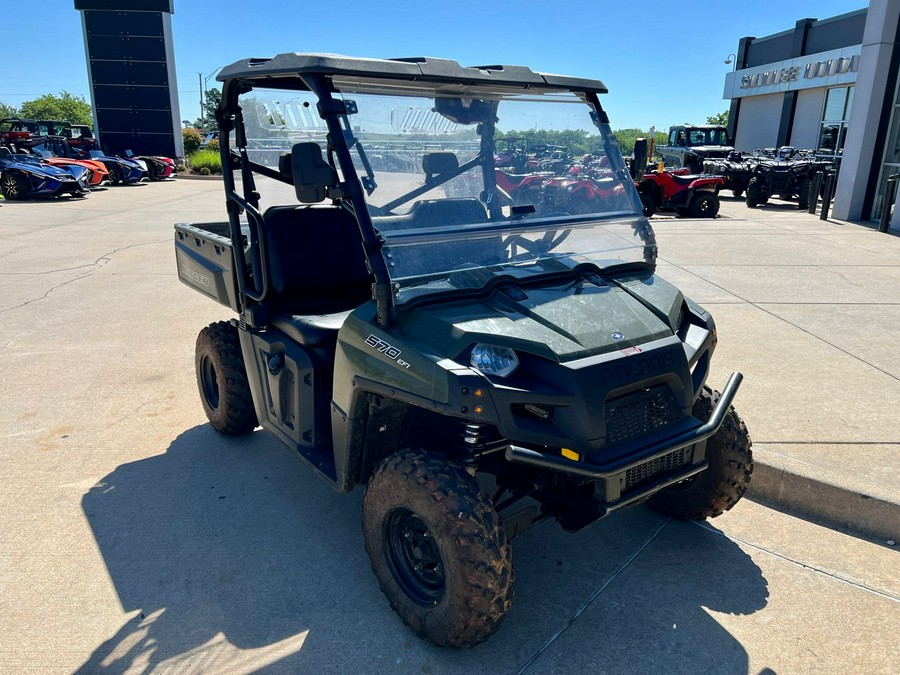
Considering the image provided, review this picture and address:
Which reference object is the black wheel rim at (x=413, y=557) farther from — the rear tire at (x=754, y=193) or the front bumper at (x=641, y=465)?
the rear tire at (x=754, y=193)

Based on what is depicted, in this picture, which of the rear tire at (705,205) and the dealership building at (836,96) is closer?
the dealership building at (836,96)

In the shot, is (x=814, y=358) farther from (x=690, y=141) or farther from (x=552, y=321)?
(x=690, y=141)

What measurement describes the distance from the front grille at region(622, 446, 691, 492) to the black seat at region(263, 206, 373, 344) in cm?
154

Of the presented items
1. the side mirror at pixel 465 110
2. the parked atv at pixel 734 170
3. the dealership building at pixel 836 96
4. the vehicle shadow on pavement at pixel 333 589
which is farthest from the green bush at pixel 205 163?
the side mirror at pixel 465 110

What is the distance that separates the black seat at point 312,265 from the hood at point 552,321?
910mm

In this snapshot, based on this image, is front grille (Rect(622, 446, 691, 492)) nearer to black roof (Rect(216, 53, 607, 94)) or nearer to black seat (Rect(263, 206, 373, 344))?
black seat (Rect(263, 206, 373, 344))

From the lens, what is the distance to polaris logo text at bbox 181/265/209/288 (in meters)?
4.12

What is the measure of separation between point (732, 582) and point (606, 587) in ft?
1.78

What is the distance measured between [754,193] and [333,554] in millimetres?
17159

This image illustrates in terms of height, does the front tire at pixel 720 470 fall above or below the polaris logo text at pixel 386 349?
below

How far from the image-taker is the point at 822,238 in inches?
463

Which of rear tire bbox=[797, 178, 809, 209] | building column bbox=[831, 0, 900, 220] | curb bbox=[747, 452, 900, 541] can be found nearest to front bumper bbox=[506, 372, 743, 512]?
curb bbox=[747, 452, 900, 541]

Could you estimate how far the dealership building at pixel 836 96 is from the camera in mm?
13555

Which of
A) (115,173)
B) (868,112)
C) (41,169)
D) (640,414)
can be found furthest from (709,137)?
(640,414)
